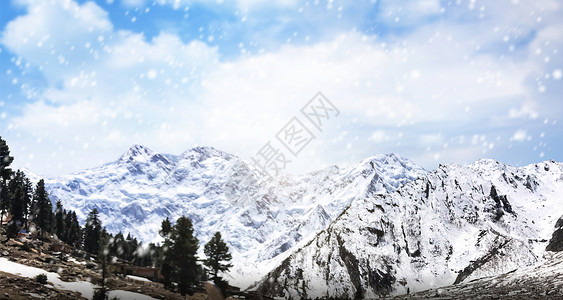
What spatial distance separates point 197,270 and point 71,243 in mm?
84277

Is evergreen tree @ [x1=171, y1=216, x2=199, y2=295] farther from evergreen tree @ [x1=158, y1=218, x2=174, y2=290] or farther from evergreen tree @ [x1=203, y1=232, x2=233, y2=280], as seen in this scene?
evergreen tree @ [x1=203, y1=232, x2=233, y2=280]

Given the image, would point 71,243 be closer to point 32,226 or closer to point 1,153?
point 32,226

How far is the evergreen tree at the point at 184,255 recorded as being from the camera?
6406cm

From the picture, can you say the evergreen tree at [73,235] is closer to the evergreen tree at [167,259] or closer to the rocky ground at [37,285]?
the rocky ground at [37,285]

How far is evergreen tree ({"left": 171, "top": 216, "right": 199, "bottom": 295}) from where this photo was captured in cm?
6406

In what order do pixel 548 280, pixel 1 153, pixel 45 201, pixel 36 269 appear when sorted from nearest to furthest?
pixel 36 269, pixel 1 153, pixel 45 201, pixel 548 280

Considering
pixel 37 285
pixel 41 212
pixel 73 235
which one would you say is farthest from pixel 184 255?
pixel 73 235

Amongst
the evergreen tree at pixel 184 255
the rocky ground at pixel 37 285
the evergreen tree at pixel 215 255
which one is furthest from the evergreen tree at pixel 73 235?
the evergreen tree at pixel 184 255

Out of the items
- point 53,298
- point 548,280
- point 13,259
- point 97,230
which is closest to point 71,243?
point 97,230

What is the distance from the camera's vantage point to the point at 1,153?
95.6 meters

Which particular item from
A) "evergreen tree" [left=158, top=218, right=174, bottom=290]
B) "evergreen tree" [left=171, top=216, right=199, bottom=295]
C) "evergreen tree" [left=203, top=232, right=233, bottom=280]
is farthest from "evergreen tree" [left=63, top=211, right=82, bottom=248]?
"evergreen tree" [left=171, top=216, right=199, bottom=295]

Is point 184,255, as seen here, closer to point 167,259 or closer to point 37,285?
point 167,259

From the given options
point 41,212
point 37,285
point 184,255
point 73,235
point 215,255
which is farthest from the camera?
point 73,235

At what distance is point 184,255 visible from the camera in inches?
2522
